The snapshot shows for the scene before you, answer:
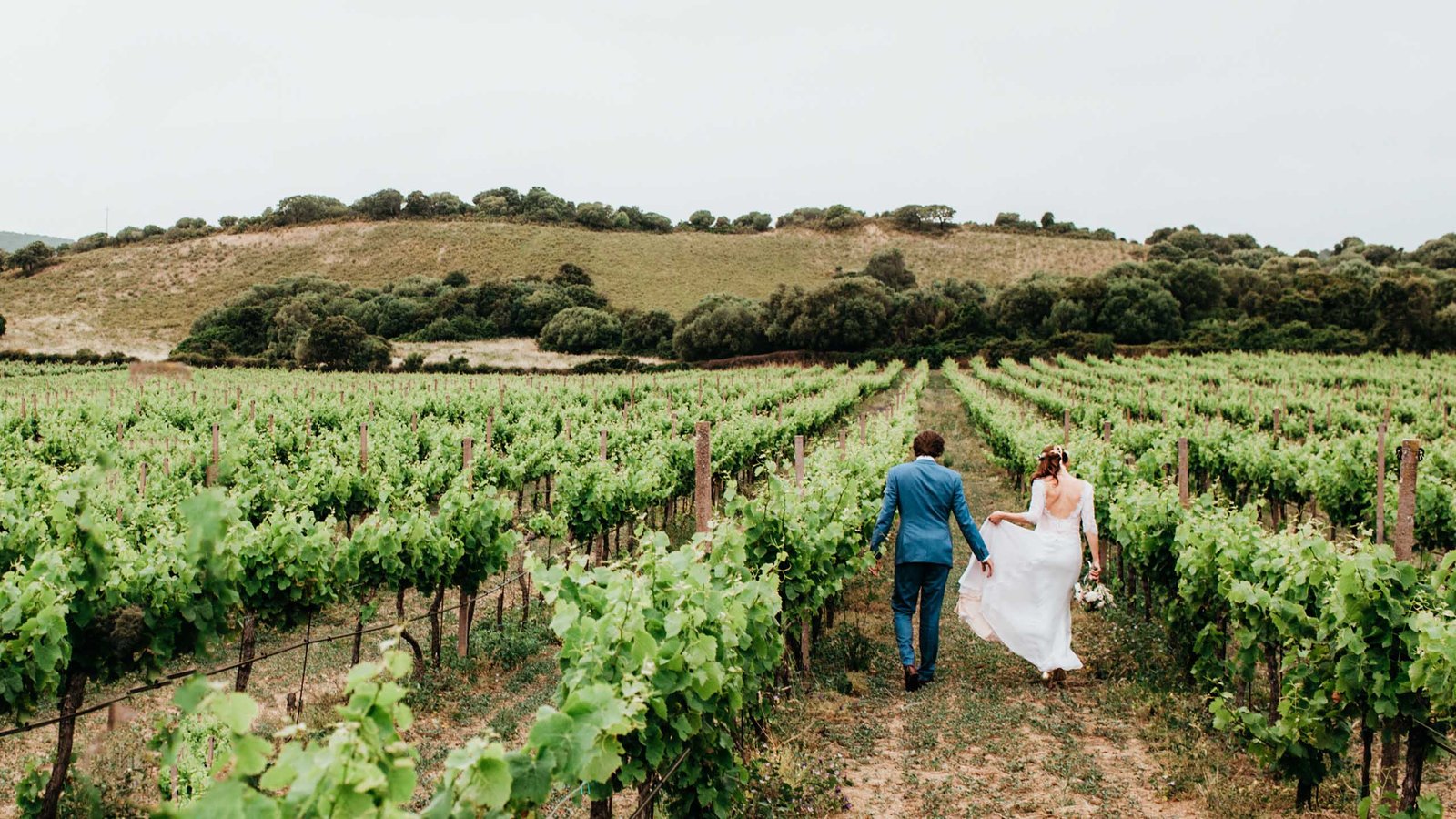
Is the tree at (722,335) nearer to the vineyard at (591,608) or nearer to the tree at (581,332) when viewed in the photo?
the tree at (581,332)

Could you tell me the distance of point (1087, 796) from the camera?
469cm

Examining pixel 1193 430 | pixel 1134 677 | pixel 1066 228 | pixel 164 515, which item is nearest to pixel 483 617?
pixel 164 515

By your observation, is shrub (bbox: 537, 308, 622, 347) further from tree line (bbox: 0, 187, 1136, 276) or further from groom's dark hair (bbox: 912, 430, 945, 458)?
groom's dark hair (bbox: 912, 430, 945, 458)

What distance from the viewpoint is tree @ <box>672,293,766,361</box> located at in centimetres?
5138

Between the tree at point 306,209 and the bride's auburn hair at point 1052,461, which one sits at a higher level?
the tree at point 306,209

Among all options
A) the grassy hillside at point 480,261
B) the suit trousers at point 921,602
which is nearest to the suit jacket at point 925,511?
the suit trousers at point 921,602

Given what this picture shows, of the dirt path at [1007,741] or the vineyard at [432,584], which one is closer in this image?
the vineyard at [432,584]

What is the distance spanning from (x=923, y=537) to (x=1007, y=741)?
4.48ft

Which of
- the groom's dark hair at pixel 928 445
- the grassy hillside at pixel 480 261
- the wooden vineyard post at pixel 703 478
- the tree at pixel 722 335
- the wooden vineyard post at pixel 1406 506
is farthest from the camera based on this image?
the grassy hillside at pixel 480 261

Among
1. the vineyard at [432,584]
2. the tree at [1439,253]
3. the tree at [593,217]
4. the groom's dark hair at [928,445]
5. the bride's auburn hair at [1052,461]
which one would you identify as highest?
the tree at [593,217]

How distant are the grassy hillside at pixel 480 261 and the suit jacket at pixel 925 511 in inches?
2316

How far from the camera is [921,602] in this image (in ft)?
20.6

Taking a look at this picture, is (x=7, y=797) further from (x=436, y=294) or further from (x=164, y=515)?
(x=436, y=294)

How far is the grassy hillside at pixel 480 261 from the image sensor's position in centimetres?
6506
